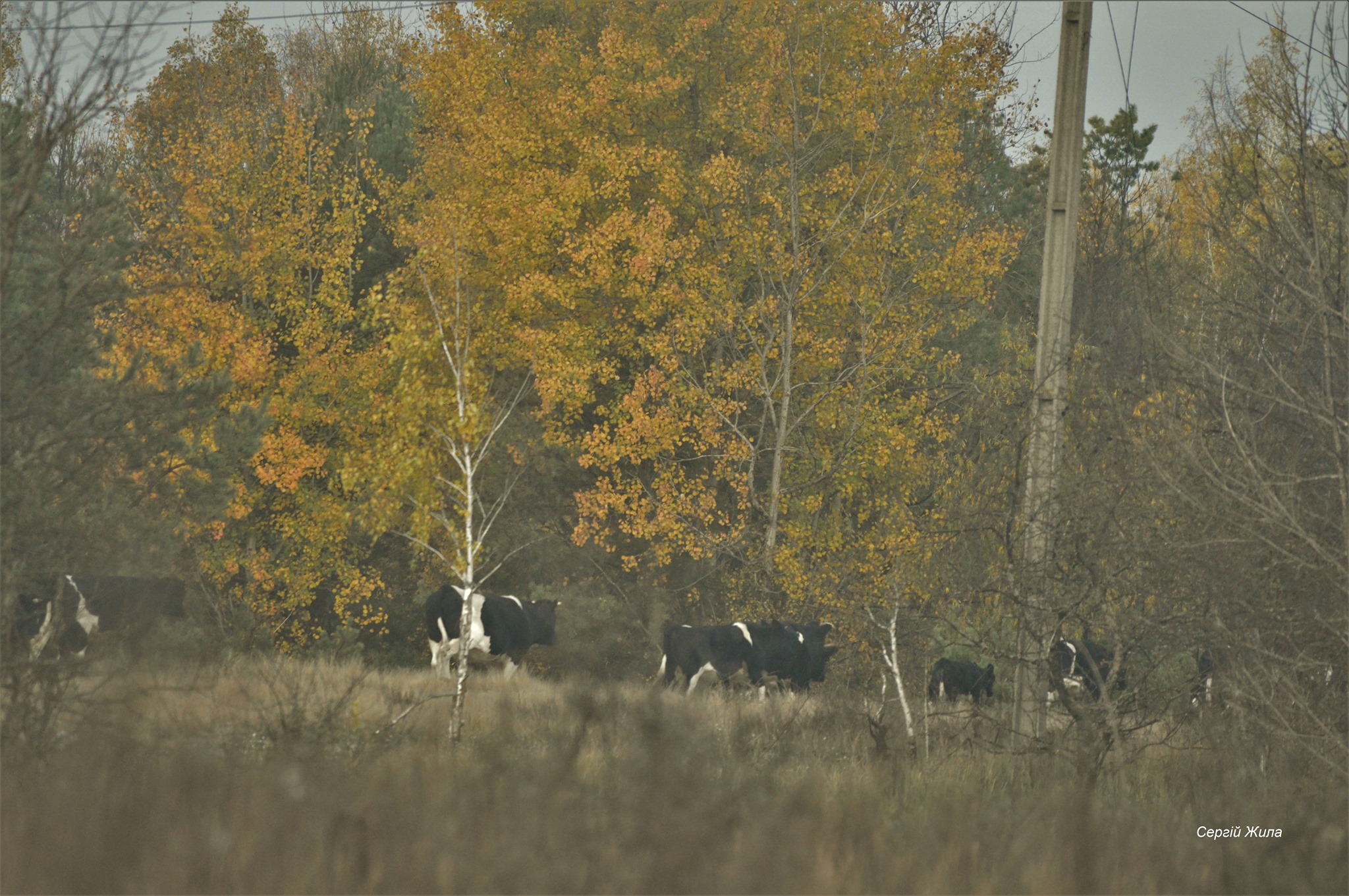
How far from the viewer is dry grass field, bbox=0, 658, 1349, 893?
475 cm

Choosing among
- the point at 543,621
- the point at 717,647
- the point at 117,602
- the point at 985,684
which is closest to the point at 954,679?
the point at 985,684

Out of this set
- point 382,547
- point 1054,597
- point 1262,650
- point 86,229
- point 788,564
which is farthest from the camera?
point 382,547

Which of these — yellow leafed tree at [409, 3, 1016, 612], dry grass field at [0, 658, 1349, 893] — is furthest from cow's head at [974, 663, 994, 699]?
dry grass field at [0, 658, 1349, 893]

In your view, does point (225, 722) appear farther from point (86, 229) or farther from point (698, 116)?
point (698, 116)

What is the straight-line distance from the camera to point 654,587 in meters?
22.9

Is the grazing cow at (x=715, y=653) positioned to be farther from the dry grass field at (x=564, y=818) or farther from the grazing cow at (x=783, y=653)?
the dry grass field at (x=564, y=818)

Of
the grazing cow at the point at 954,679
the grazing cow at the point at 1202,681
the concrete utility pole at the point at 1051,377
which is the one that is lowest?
the grazing cow at the point at 954,679

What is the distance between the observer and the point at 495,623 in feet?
62.7

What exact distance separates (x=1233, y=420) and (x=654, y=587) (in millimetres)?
15304

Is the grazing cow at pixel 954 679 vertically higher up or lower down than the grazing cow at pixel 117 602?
lower down

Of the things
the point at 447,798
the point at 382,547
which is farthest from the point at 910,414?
the point at 447,798

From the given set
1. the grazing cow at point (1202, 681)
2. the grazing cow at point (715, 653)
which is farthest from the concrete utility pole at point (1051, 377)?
the grazing cow at point (715, 653)

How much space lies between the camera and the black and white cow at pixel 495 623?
750 inches

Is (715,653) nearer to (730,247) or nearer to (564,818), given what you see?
(730,247)
